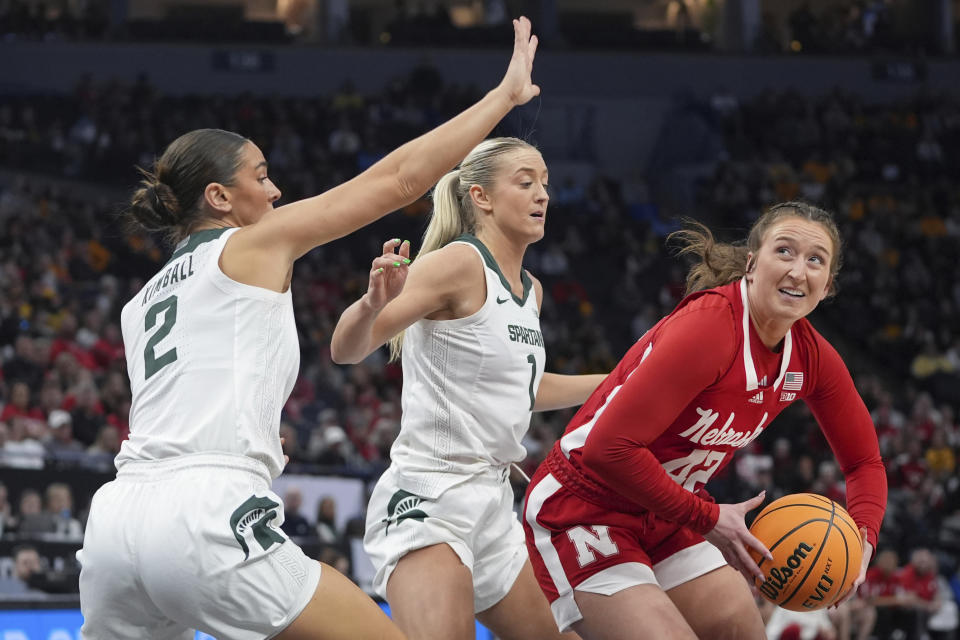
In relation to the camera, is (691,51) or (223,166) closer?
(223,166)

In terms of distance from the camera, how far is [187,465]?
3.06 meters

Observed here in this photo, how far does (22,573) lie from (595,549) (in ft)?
19.8

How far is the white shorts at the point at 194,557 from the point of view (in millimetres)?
2963

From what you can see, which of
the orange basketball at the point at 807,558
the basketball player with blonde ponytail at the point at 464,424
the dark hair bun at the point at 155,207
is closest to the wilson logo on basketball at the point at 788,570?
the orange basketball at the point at 807,558

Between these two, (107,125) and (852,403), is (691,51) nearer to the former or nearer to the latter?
(107,125)

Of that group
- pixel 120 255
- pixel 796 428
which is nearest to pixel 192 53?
pixel 120 255

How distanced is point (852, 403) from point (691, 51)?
73.1 feet

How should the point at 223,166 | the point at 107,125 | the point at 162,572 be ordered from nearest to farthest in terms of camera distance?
the point at 162,572 → the point at 223,166 → the point at 107,125

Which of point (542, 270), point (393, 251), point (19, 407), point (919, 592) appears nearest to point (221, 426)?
point (393, 251)

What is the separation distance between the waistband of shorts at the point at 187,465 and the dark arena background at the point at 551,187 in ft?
14.9

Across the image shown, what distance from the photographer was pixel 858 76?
25.8 metres

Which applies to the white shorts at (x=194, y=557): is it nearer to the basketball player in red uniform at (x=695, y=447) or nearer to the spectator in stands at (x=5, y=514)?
the basketball player in red uniform at (x=695, y=447)

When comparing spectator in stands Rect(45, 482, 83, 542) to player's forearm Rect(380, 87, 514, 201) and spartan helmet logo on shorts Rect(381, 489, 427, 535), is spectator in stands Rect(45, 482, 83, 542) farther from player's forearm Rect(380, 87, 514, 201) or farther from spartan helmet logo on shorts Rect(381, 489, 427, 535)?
player's forearm Rect(380, 87, 514, 201)

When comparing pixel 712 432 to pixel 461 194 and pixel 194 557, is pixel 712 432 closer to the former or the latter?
pixel 461 194
